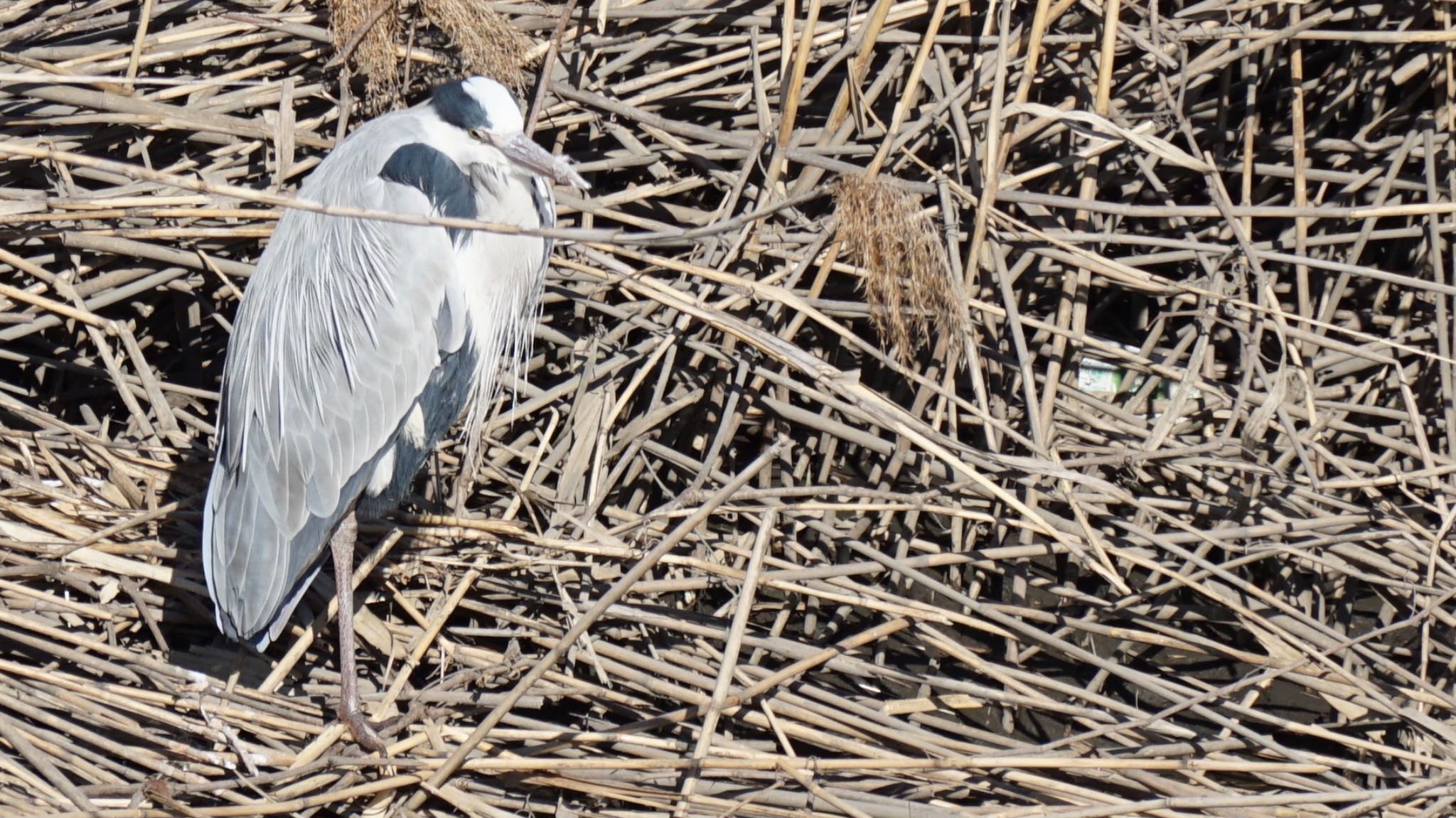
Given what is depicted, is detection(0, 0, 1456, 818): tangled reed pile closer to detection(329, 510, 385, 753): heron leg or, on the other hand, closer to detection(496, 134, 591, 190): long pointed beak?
detection(329, 510, 385, 753): heron leg

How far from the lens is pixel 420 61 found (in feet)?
8.91

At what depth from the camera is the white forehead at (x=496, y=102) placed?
234 cm

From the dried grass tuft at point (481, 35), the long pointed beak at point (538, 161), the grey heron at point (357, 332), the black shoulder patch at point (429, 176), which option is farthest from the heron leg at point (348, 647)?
the dried grass tuft at point (481, 35)

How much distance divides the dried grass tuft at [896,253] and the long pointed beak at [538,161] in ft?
1.52

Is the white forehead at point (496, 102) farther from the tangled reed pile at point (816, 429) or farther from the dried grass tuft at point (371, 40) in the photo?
the dried grass tuft at point (371, 40)

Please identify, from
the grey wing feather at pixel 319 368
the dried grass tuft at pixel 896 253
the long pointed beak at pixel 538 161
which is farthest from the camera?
the grey wing feather at pixel 319 368

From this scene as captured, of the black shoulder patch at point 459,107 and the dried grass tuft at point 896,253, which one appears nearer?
the dried grass tuft at point 896,253

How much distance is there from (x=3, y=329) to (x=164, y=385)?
314 millimetres

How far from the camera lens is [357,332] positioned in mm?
2439

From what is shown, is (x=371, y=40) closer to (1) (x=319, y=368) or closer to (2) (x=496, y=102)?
(2) (x=496, y=102)

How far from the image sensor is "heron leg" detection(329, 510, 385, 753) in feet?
7.57

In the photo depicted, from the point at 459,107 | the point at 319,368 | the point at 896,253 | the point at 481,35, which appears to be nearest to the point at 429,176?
the point at 459,107

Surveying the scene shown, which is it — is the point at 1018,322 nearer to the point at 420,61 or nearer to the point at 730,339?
the point at 730,339

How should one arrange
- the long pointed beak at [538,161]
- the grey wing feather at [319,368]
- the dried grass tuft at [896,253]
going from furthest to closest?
the grey wing feather at [319,368], the long pointed beak at [538,161], the dried grass tuft at [896,253]
